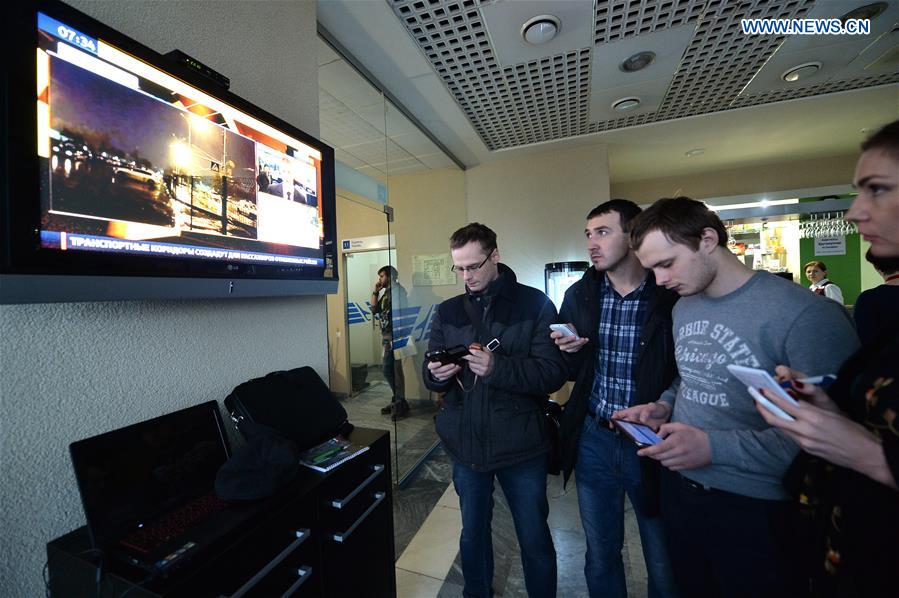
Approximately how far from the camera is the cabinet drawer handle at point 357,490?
1.21 meters

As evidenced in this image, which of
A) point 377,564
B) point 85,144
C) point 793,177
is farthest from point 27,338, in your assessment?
point 793,177

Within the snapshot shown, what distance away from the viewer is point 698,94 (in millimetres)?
2953

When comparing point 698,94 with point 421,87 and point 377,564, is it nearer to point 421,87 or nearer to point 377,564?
point 421,87

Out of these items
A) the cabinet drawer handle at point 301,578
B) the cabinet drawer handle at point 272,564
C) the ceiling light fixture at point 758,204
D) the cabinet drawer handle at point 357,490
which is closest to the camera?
the cabinet drawer handle at point 272,564

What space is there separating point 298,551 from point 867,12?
4021 millimetres

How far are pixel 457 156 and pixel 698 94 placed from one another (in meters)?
2.33

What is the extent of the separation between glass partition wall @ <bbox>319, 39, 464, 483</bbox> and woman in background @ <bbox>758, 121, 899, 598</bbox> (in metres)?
2.43

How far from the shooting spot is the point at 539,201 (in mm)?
4262

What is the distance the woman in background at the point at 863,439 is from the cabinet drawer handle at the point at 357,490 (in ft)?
4.03

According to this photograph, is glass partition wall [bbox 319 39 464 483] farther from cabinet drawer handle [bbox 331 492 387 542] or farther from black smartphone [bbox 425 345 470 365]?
black smartphone [bbox 425 345 470 365]

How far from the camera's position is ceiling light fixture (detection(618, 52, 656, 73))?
242 centimetres

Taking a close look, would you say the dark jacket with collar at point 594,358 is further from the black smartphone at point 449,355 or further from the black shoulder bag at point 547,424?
the black smartphone at point 449,355

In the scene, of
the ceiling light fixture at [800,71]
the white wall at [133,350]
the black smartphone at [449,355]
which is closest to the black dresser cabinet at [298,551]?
the white wall at [133,350]

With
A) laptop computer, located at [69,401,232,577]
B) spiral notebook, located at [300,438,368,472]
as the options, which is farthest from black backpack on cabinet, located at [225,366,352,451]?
laptop computer, located at [69,401,232,577]
